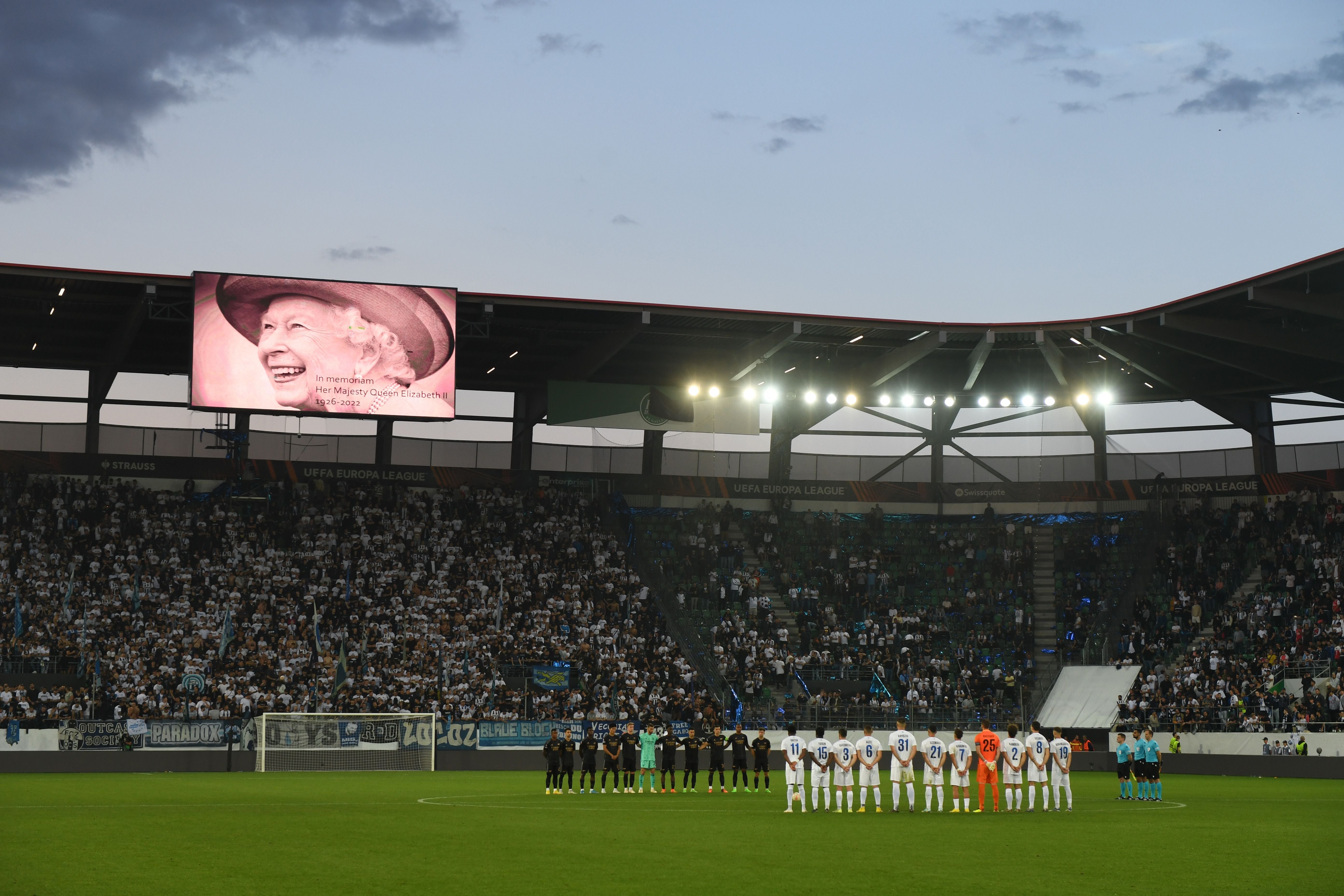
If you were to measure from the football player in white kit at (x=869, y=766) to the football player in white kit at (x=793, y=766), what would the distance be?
3.72ft

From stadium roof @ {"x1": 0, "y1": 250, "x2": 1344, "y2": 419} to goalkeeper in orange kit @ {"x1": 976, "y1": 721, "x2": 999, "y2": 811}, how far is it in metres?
22.9

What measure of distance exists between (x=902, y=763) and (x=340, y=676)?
27.3 meters

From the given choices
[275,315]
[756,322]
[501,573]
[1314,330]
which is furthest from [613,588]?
[1314,330]

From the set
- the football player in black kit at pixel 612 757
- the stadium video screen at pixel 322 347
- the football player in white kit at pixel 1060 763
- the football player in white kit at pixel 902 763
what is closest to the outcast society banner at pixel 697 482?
the stadium video screen at pixel 322 347

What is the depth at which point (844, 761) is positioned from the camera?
27.8 metres

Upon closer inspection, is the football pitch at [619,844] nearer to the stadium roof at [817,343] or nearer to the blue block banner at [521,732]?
the blue block banner at [521,732]

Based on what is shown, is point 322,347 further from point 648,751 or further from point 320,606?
point 648,751

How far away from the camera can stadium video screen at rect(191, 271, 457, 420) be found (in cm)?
4738

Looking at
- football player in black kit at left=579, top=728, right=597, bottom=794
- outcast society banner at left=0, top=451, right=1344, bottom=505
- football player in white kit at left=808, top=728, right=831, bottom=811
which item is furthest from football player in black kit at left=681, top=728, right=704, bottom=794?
outcast society banner at left=0, top=451, right=1344, bottom=505

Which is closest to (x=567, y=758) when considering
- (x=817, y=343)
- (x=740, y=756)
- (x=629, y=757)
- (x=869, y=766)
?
(x=629, y=757)

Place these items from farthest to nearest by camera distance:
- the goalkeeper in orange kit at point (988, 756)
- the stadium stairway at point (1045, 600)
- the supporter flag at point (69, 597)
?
the stadium stairway at point (1045, 600) → the supporter flag at point (69, 597) → the goalkeeper in orange kit at point (988, 756)

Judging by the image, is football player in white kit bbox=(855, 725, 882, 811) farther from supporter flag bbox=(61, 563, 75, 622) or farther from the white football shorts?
supporter flag bbox=(61, 563, 75, 622)

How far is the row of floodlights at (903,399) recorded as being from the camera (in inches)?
2269

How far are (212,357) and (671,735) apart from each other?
22.0 meters
